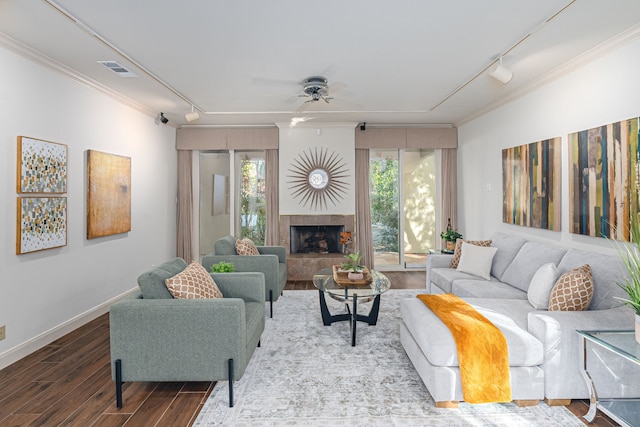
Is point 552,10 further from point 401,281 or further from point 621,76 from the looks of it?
point 401,281

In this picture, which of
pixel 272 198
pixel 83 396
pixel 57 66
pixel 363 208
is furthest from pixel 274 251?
pixel 57 66

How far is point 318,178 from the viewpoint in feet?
19.6

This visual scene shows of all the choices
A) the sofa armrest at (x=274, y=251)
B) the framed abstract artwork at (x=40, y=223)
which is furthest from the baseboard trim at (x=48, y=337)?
the sofa armrest at (x=274, y=251)

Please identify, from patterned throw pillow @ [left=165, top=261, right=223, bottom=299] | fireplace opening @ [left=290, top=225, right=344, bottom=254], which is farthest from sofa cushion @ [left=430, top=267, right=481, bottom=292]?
patterned throw pillow @ [left=165, top=261, right=223, bottom=299]

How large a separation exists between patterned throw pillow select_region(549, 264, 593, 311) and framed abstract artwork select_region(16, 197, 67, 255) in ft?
13.8

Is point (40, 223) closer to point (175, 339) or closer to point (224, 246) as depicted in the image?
point (224, 246)

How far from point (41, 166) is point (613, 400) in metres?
4.68

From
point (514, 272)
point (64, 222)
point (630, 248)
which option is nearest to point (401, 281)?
point (514, 272)

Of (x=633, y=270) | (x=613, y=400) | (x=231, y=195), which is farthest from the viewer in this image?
(x=231, y=195)

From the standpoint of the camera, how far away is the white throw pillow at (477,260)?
3.87m

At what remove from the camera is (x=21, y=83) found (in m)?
2.94

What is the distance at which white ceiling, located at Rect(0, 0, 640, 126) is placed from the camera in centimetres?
238

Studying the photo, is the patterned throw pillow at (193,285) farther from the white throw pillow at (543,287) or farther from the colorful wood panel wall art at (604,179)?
the colorful wood panel wall art at (604,179)

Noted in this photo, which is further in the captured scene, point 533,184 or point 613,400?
point 533,184
